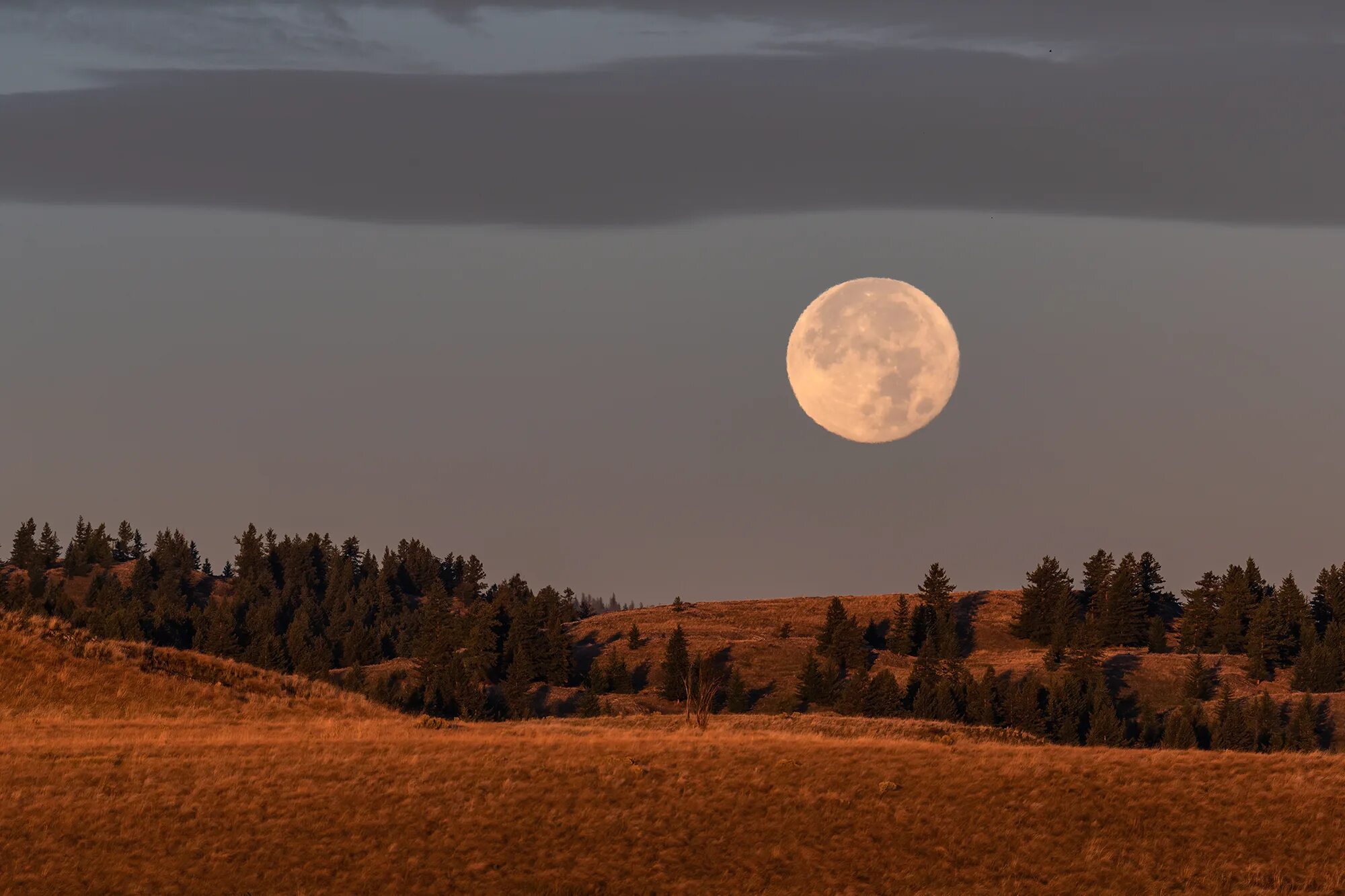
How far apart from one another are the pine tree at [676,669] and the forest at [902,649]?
0.22 meters

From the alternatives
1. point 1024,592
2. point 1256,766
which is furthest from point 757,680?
point 1256,766

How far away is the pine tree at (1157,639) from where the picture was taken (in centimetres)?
14888

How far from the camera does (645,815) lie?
4091 centimetres

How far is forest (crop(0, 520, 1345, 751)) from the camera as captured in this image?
114188 millimetres

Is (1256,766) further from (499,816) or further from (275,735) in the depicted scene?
(275,735)

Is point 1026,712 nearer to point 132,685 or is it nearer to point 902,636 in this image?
point 902,636

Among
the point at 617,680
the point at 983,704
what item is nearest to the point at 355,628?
the point at 617,680

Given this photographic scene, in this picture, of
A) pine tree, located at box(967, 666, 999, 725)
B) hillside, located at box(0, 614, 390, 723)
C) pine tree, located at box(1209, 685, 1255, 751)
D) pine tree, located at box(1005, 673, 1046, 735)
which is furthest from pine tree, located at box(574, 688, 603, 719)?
pine tree, located at box(1209, 685, 1255, 751)

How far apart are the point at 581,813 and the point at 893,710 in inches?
3112

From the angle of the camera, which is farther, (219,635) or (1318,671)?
(219,635)

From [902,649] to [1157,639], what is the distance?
25383mm

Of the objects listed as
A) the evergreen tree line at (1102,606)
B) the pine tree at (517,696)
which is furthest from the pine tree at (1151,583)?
the pine tree at (517,696)

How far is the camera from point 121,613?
464 ft

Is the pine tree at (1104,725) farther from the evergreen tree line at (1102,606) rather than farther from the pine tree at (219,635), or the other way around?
the pine tree at (219,635)
